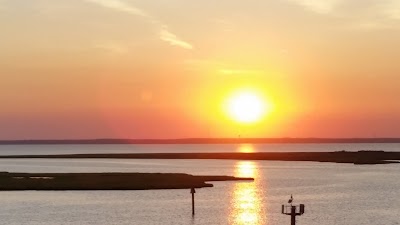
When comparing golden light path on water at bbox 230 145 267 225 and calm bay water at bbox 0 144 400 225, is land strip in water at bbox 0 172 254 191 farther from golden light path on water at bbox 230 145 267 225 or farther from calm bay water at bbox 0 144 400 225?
golden light path on water at bbox 230 145 267 225

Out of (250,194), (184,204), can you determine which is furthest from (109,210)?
(250,194)

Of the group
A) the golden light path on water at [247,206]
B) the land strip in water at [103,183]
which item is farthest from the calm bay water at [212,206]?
the land strip in water at [103,183]

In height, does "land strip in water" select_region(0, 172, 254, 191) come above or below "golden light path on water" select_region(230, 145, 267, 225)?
above

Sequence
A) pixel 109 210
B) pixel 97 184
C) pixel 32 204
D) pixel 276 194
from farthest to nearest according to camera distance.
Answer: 1. pixel 97 184
2. pixel 276 194
3. pixel 32 204
4. pixel 109 210

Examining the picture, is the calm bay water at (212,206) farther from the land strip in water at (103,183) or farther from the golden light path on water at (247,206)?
the land strip in water at (103,183)

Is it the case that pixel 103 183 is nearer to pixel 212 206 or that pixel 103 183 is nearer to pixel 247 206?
pixel 212 206

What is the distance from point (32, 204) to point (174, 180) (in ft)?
125

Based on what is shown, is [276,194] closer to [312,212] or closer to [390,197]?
[390,197]

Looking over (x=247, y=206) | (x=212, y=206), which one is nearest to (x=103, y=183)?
(x=212, y=206)

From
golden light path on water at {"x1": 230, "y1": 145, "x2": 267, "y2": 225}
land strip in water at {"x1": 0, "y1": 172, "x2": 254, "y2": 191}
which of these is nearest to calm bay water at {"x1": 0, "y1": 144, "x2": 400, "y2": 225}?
golden light path on water at {"x1": 230, "y1": 145, "x2": 267, "y2": 225}

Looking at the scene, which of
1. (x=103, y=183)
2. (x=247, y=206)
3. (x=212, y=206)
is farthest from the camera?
(x=103, y=183)

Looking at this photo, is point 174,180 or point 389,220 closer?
point 389,220

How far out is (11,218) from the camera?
249 feet

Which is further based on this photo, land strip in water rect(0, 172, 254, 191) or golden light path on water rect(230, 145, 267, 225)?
land strip in water rect(0, 172, 254, 191)
